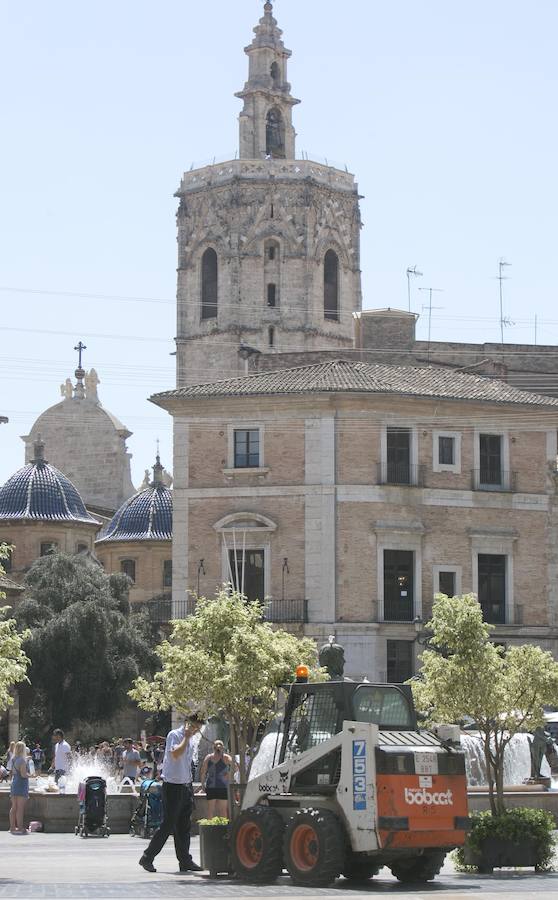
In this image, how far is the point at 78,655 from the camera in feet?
199

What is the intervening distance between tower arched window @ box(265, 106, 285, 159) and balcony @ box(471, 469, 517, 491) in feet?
196

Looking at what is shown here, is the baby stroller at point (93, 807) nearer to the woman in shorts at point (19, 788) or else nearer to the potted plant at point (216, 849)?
the woman in shorts at point (19, 788)

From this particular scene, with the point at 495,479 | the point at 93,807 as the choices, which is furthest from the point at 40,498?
the point at 93,807

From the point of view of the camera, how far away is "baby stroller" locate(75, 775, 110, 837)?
2934 centimetres

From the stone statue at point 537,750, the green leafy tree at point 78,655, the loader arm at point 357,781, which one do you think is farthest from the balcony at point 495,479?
→ the loader arm at point 357,781

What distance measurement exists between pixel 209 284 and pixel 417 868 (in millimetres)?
84876

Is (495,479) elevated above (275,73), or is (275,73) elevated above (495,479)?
(275,73)

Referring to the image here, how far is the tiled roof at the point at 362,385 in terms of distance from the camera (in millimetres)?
50250

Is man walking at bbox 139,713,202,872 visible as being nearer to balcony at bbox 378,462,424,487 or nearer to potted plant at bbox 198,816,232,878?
potted plant at bbox 198,816,232,878

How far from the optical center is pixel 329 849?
64.2ft

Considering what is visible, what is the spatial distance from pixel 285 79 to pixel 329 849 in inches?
3726

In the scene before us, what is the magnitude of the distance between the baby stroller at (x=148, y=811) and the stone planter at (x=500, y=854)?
21.6 ft

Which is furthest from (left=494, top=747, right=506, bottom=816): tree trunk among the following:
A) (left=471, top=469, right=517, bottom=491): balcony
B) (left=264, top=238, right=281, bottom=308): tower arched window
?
(left=264, top=238, right=281, bottom=308): tower arched window

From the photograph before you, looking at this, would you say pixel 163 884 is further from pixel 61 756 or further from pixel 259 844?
pixel 61 756
